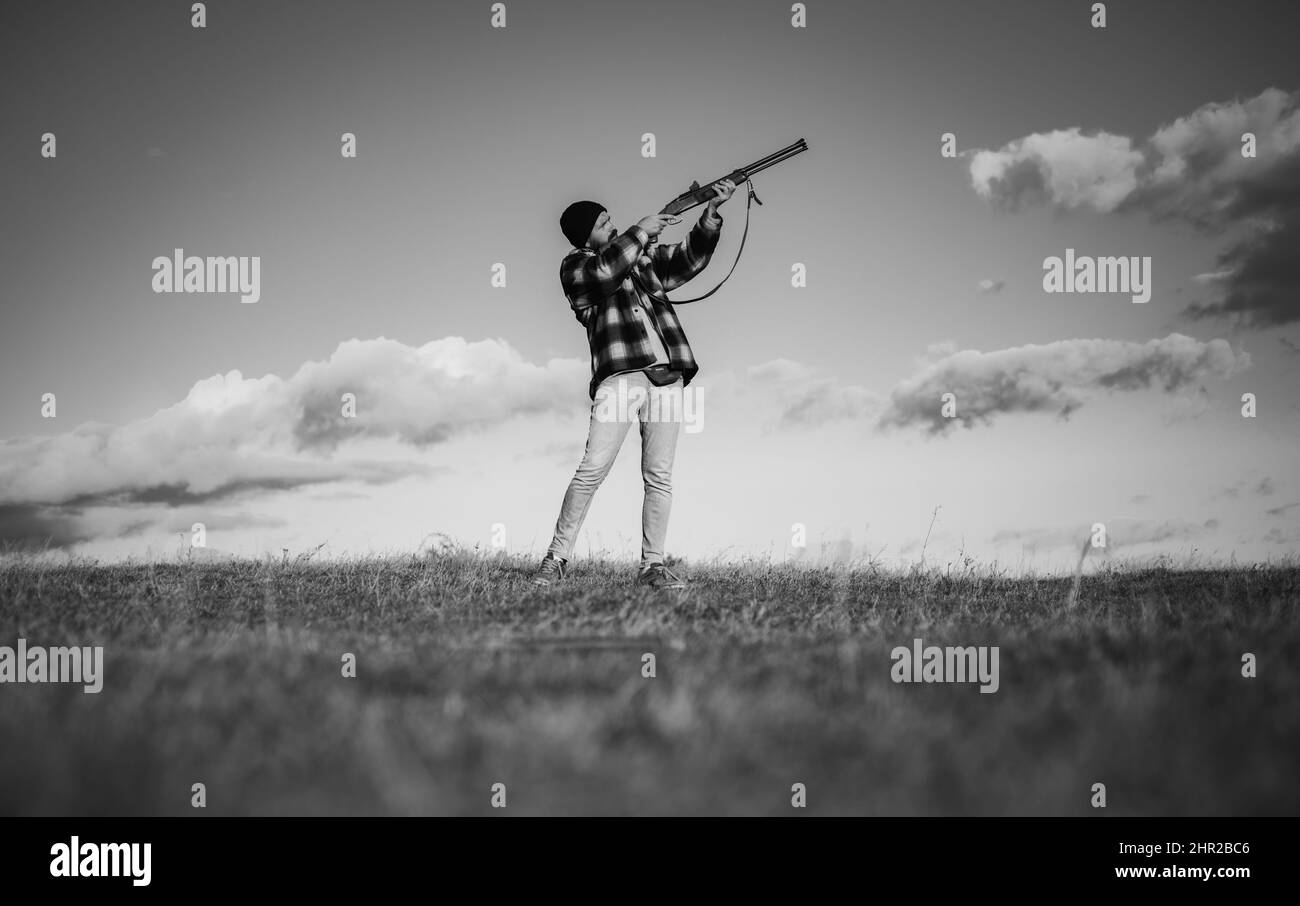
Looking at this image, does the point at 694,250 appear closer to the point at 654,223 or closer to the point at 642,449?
the point at 654,223

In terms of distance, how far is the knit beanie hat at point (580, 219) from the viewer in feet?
24.3

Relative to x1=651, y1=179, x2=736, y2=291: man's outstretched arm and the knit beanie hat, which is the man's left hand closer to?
x1=651, y1=179, x2=736, y2=291: man's outstretched arm

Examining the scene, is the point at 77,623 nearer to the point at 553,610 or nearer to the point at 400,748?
the point at 553,610

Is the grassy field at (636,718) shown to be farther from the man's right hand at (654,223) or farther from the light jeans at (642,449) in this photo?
the man's right hand at (654,223)

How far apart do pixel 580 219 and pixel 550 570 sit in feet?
10.2

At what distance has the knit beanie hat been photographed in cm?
739

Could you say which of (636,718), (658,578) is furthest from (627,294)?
(636,718)

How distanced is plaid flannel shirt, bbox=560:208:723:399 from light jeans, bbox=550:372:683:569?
18 cm

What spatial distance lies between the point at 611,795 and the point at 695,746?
0.39m

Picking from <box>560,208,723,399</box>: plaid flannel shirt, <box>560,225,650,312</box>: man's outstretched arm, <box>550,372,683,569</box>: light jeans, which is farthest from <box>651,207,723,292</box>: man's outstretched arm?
<box>550,372,683,569</box>: light jeans

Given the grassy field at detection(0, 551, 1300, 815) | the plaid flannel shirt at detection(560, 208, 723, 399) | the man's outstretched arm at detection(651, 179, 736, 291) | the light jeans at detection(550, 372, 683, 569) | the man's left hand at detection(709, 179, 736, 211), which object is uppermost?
the man's left hand at detection(709, 179, 736, 211)

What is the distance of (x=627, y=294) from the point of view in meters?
7.34
